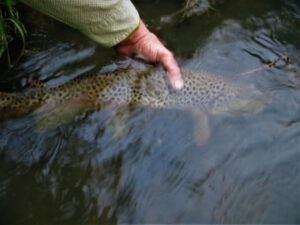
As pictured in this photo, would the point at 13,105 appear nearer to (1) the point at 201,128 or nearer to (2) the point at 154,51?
(2) the point at 154,51

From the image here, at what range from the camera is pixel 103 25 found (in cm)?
292

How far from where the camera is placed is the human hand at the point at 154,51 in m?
3.08

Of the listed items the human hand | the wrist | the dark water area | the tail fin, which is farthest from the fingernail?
the tail fin

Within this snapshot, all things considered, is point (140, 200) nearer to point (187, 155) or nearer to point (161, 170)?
point (161, 170)

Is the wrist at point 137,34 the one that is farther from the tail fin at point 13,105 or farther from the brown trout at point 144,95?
the tail fin at point 13,105

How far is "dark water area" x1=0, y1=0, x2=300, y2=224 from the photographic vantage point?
2600mm

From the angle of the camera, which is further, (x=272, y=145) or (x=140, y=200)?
(x=272, y=145)

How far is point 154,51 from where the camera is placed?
3.11 metres

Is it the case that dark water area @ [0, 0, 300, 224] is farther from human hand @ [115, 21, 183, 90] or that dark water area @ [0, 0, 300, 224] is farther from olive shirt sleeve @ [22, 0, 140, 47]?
olive shirt sleeve @ [22, 0, 140, 47]

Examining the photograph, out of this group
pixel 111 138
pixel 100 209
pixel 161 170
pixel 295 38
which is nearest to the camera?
pixel 100 209

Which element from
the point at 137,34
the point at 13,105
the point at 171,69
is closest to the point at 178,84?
the point at 171,69

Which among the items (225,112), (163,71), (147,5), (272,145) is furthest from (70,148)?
(147,5)

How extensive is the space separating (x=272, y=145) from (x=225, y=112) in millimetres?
395

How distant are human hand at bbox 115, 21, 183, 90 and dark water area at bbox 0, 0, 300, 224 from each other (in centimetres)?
25
